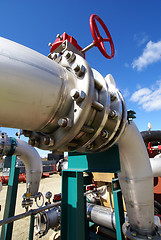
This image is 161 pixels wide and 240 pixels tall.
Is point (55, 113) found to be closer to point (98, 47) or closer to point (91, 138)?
point (91, 138)

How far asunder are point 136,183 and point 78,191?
43cm

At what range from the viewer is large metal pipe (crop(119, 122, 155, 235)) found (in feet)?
3.32

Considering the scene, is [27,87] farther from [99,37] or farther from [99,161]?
[99,37]

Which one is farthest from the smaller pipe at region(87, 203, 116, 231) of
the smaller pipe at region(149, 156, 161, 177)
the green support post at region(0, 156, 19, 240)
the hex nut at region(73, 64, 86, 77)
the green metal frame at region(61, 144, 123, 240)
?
the hex nut at region(73, 64, 86, 77)

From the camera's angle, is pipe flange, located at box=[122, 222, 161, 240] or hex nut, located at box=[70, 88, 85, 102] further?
pipe flange, located at box=[122, 222, 161, 240]

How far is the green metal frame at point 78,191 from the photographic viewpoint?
944mm

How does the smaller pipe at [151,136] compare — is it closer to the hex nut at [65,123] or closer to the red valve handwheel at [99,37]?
the red valve handwheel at [99,37]

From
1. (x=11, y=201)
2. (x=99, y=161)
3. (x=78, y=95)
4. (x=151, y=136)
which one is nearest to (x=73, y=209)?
(x=99, y=161)

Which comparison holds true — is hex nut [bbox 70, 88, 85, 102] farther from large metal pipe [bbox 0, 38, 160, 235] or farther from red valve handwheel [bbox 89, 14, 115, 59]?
red valve handwheel [bbox 89, 14, 115, 59]

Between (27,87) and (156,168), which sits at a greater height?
(27,87)

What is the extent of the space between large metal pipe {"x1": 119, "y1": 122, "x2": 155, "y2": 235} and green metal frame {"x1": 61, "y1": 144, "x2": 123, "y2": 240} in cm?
9

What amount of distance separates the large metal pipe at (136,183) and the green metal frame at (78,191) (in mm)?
90

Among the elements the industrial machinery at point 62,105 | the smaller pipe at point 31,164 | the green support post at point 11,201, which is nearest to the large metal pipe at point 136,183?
the industrial machinery at point 62,105

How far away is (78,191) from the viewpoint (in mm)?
985
